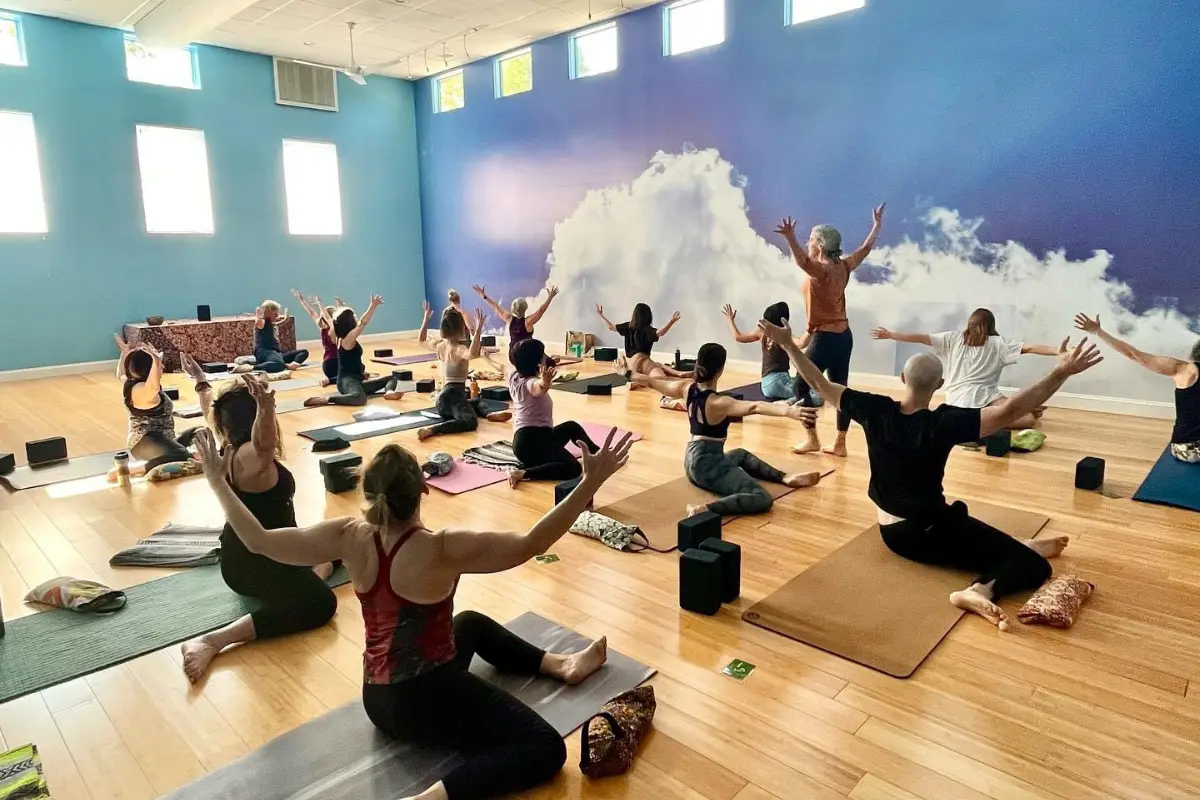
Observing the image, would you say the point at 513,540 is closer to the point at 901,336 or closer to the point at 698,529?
the point at 698,529

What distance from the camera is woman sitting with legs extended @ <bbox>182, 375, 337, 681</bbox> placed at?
2715 mm

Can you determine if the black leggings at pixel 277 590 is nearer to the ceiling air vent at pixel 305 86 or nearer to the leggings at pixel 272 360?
the leggings at pixel 272 360

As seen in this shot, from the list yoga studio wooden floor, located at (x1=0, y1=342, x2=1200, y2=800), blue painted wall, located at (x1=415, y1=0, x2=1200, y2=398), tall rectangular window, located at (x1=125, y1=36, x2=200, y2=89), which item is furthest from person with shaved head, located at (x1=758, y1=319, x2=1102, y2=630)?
tall rectangular window, located at (x1=125, y1=36, x2=200, y2=89)

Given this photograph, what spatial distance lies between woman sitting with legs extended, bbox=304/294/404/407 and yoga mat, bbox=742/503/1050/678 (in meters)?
4.90

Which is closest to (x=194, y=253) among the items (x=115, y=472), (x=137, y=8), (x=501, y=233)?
(x=137, y=8)

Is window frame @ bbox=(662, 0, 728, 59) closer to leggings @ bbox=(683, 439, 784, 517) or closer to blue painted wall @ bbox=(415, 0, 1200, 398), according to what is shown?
blue painted wall @ bbox=(415, 0, 1200, 398)

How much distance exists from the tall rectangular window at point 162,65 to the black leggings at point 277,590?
8.48 meters

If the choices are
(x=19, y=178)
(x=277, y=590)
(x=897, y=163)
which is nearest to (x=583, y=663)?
(x=277, y=590)

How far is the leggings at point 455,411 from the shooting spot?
5778 mm

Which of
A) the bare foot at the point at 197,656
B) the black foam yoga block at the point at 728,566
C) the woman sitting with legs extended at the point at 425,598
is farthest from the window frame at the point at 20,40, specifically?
the black foam yoga block at the point at 728,566

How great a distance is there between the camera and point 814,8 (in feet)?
23.6

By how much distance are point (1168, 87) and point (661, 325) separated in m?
4.95

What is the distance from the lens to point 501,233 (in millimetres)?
10703

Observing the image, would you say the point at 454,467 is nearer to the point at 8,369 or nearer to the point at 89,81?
the point at 8,369
